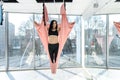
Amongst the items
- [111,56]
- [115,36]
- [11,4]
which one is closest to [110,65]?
[111,56]

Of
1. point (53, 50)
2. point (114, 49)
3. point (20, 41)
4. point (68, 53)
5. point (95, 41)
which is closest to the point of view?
point (53, 50)

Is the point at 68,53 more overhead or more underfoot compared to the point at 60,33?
more underfoot

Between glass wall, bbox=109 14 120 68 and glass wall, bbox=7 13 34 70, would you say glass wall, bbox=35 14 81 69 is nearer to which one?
glass wall, bbox=7 13 34 70

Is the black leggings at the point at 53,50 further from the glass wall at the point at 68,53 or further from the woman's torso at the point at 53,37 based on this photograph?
A: the glass wall at the point at 68,53

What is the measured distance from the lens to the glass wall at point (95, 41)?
10.5 m

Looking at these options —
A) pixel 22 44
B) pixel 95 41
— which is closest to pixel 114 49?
pixel 95 41

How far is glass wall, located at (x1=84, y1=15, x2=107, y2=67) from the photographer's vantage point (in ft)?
34.4

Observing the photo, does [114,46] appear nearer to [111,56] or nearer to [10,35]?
[111,56]

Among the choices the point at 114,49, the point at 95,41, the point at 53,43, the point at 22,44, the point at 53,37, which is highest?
the point at 53,37

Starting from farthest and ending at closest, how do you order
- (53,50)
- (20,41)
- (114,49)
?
(114,49)
(20,41)
(53,50)

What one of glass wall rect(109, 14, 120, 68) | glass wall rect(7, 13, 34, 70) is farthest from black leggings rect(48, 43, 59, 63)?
glass wall rect(109, 14, 120, 68)

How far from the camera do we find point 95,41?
1080cm

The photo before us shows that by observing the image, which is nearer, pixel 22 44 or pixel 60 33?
pixel 60 33

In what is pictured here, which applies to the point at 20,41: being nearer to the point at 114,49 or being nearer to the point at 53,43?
the point at 114,49
